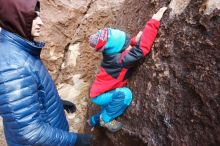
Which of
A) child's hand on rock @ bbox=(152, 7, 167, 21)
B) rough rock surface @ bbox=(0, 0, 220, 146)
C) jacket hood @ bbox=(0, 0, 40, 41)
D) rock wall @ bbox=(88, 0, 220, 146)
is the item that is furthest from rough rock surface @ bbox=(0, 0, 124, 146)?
jacket hood @ bbox=(0, 0, 40, 41)

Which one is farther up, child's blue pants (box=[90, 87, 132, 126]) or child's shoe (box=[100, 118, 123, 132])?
child's blue pants (box=[90, 87, 132, 126])

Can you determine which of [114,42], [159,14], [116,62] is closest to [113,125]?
[116,62]

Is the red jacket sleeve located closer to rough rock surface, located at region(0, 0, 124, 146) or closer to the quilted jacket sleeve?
the quilted jacket sleeve

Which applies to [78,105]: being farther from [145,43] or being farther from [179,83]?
[179,83]

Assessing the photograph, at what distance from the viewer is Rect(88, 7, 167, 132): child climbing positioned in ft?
10.9

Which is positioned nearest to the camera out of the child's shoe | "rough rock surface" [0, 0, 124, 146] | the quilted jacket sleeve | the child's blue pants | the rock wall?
the quilted jacket sleeve

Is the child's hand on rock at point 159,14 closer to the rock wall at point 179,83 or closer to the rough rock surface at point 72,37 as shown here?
the rock wall at point 179,83

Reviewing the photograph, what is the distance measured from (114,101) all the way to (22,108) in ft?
3.71

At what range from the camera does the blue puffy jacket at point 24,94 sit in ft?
8.86

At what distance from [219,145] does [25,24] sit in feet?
6.09

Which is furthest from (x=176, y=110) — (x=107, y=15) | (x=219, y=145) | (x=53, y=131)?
(x=107, y=15)

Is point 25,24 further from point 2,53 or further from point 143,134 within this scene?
point 143,134

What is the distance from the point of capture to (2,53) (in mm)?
2754

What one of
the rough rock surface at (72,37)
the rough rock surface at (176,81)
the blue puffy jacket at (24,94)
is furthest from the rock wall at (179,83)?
the rough rock surface at (72,37)
